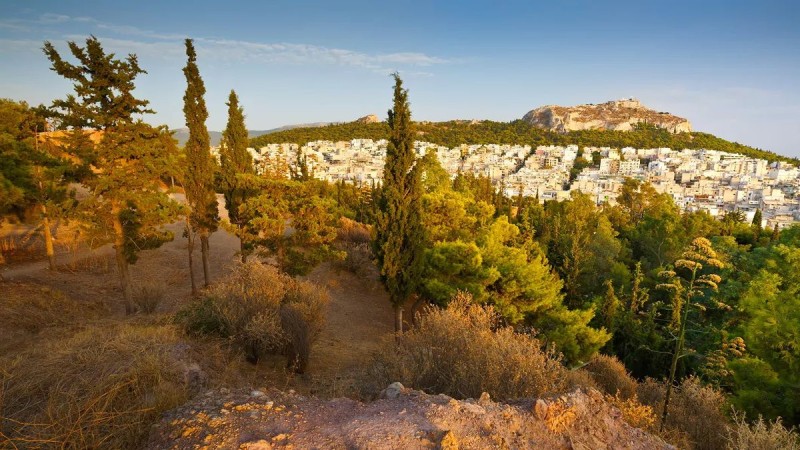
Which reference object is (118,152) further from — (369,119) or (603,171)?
(369,119)

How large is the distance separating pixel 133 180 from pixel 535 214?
29216mm

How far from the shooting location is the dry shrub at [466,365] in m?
5.59

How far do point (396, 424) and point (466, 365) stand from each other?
2158mm

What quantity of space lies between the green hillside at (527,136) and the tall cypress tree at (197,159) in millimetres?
88406

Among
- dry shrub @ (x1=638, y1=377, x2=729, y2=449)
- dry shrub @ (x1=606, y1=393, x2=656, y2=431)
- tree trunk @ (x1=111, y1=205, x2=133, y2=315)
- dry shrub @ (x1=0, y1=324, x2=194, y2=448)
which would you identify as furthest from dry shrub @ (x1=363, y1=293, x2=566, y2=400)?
tree trunk @ (x1=111, y1=205, x2=133, y2=315)

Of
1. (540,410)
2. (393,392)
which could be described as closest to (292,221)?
(393,392)

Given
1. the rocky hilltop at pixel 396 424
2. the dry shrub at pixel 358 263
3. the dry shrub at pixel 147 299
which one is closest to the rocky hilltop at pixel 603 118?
the dry shrub at pixel 358 263

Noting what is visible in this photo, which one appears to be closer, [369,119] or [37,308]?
Answer: [37,308]

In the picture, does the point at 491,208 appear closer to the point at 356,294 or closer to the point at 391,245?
the point at 356,294

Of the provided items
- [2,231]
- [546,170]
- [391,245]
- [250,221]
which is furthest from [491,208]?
[546,170]

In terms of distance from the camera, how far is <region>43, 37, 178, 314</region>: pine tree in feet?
31.0

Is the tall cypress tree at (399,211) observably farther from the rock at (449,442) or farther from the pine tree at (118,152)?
the rock at (449,442)

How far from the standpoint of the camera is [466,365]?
5.93 metres

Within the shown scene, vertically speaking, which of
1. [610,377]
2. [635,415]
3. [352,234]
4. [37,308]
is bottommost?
[610,377]
